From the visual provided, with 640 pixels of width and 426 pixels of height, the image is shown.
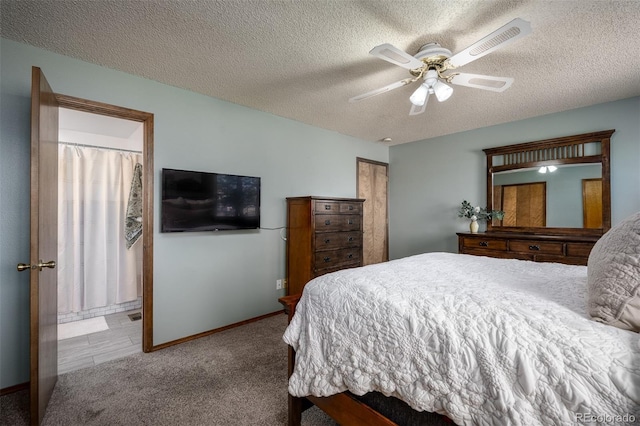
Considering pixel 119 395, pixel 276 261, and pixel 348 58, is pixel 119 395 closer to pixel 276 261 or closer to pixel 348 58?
pixel 276 261

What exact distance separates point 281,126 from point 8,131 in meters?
2.36

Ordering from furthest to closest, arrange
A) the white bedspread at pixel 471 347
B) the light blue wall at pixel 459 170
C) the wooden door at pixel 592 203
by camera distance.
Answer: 1. the wooden door at pixel 592 203
2. the light blue wall at pixel 459 170
3. the white bedspread at pixel 471 347

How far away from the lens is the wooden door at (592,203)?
3082 mm

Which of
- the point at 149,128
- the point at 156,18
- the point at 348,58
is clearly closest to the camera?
the point at 156,18

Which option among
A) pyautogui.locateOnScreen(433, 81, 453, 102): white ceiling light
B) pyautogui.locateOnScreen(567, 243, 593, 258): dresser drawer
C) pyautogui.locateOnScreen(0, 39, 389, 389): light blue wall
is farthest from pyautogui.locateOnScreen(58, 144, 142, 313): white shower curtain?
pyautogui.locateOnScreen(567, 243, 593, 258): dresser drawer

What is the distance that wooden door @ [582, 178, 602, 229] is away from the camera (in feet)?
10.1

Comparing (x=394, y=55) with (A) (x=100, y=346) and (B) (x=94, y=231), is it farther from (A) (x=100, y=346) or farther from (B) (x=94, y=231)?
(B) (x=94, y=231)

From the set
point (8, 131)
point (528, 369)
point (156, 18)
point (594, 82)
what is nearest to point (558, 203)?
point (594, 82)

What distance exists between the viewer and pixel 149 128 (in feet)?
8.25

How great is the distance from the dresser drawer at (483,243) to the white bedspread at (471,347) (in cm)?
173

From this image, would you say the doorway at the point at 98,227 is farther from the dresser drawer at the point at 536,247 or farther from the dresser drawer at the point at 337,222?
the dresser drawer at the point at 536,247

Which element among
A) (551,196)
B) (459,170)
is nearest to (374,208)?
(459,170)

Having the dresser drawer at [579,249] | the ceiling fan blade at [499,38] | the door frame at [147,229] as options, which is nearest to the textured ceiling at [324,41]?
the ceiling fan blade at [499,38]

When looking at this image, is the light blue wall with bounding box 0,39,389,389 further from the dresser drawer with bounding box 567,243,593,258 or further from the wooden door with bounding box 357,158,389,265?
the dresser drawer with bounding box 567,243,593,258
